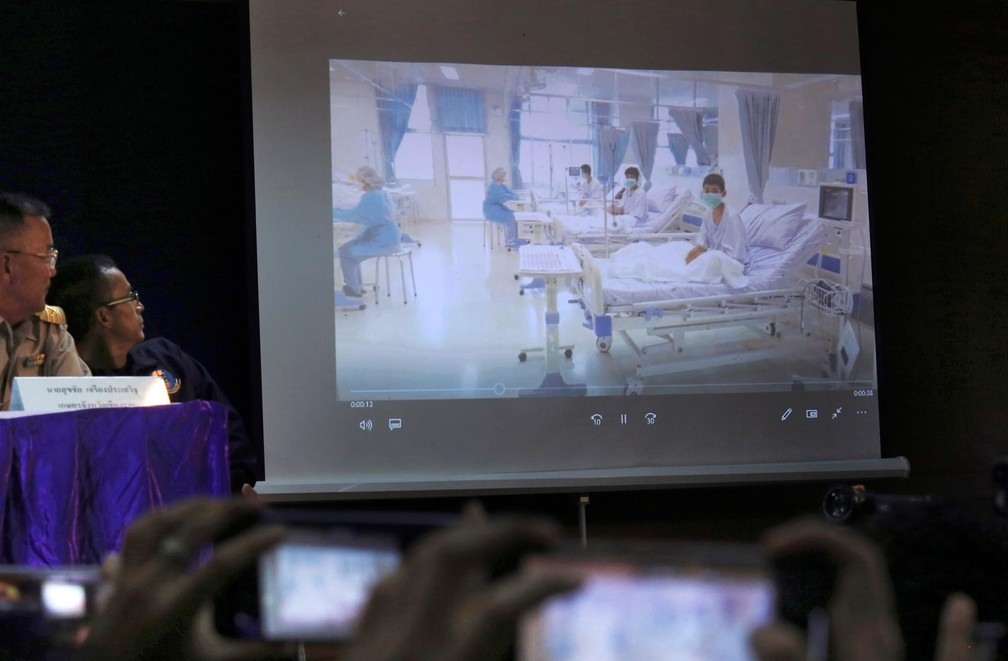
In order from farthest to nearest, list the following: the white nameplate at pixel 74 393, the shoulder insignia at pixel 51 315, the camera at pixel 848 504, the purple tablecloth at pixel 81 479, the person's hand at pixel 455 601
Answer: the shoulder insignia at pixel 51 315 → the white nameplate at pixel 74 393 → the purple tablecloth at pixel 81 479 → the camera at pixel 848 504 → the person's hand at pixel 455 601

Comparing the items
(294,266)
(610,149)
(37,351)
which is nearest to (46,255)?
(37,351)

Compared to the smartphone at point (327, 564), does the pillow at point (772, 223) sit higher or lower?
higher

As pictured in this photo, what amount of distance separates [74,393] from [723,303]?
2293mm

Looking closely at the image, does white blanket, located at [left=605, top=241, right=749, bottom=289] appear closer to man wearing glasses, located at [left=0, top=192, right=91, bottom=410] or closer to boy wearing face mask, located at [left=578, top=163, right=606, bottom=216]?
boy wearing face mask, located at [left=578, top=163, right=606, bottom=216]

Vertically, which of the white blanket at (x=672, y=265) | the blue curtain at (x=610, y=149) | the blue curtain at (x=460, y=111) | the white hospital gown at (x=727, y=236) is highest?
the blue curtain at (x=460, y=111)

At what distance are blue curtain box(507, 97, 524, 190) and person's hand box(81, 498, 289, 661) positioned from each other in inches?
121

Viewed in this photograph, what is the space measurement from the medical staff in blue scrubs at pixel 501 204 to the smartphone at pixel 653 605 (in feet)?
9.79

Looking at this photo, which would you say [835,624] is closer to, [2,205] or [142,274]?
[2,205]

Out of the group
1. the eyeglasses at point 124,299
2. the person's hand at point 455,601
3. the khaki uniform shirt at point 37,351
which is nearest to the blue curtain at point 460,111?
the eyeglasses at point 124,299

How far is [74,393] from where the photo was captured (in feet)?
5.95

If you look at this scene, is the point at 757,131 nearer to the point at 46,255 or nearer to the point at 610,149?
the point at 610,149

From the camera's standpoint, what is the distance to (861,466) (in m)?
3.45

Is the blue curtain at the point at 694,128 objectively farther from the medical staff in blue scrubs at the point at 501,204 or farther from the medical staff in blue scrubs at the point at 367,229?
the medical staff in blue scrubs at the point at 367,229

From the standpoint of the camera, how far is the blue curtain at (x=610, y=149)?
3.43 meters
